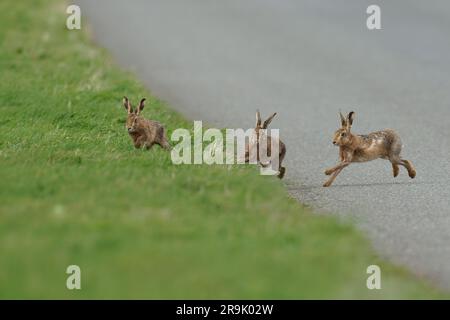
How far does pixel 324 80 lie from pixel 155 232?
1067 cm

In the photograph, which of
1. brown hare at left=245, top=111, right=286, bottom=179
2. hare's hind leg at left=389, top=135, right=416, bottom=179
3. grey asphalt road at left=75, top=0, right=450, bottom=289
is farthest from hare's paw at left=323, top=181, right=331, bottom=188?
hare's hind leg at left=389, top=135, right=416, bottom=179

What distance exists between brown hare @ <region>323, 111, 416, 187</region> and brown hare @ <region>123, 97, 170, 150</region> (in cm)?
183

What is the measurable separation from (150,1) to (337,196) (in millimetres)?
17678

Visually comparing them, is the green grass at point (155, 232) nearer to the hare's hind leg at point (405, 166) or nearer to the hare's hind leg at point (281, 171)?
the hare's hind leg at point (281, 171)

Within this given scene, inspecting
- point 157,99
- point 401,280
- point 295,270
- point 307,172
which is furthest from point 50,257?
point 157,99

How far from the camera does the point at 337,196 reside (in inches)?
420

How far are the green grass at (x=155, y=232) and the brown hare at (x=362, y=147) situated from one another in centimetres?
93

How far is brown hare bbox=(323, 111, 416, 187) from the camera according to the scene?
10820 mm

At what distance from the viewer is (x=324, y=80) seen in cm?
1803

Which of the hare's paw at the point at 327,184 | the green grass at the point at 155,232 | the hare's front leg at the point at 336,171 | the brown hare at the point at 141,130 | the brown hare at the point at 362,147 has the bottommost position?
the green grass at the point at 155,232

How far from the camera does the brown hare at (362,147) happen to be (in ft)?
35.5

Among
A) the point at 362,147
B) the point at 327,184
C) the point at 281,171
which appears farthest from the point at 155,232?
the point at 362,147

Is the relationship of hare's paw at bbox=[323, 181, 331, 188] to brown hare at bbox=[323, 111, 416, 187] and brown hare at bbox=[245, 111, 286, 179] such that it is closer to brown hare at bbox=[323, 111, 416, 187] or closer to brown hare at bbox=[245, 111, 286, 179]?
brown hare at bbox=[323, 111, 416, 187]

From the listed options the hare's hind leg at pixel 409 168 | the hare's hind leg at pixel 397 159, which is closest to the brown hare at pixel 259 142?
the hare's hind leg at pixel 397 159
